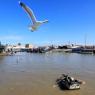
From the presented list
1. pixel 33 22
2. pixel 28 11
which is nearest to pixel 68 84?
pixel 33 22

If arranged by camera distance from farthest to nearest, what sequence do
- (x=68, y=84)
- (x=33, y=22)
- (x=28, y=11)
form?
(x=68, y=84)
(x=33, y=22)
(x=28, y=11)

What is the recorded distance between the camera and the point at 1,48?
111 metres

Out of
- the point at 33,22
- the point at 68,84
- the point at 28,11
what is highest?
the point at 28,11

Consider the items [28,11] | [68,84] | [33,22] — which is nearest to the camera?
[28,11]

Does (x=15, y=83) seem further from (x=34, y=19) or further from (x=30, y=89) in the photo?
(x=34, y=19)

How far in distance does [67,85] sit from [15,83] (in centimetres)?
592

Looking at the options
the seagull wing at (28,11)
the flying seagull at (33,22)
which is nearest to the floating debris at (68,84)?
the flying seagull at (33,22)

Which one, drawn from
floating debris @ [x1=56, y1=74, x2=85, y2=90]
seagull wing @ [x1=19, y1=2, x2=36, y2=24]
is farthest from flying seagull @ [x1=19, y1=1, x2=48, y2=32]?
floating debris @ [x1=56, y1=74, x2=85, y2=90]

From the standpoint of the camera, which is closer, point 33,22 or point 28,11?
point 28,11

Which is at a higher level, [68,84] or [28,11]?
[28,11]

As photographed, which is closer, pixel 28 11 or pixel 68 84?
pixel 28 11

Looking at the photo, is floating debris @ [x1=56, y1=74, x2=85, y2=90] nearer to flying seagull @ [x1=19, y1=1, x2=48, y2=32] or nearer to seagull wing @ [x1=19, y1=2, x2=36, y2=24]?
flying seagull @ [x1=19, y1=1, x2=48, y2=32]

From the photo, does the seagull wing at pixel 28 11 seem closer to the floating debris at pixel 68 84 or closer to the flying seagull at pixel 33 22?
the flying seagull at pixel 33 22

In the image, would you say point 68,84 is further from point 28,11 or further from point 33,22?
point 28,11
